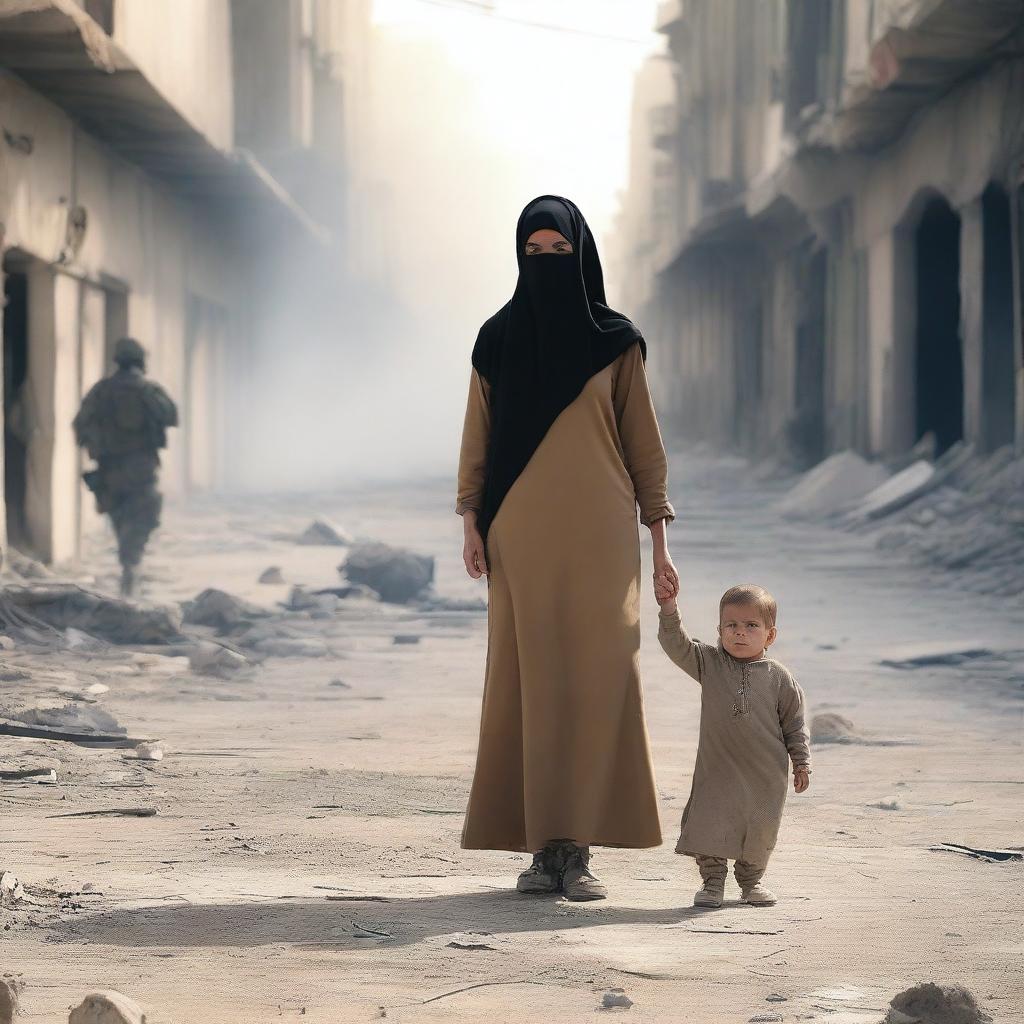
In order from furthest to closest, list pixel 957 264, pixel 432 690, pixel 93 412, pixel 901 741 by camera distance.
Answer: pixel 957 264, pixel 93 412, pixel 432 690, pixel 901 741

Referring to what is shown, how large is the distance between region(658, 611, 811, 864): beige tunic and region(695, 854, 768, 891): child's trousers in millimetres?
31

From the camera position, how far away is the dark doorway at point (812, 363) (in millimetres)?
25094

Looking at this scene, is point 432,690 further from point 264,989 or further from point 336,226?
point 336,226

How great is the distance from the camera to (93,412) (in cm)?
1260

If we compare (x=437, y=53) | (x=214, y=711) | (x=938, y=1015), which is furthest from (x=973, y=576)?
(x=437, y=53)

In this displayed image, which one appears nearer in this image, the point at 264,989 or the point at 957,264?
the point at 264,989

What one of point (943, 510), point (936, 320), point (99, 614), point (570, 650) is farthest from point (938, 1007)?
point (936, 320)

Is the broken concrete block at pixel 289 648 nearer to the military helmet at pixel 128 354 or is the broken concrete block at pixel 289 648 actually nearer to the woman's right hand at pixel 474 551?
the military helmet at pixel 128 354

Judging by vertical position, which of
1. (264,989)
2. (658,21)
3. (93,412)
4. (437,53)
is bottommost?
(264,989)

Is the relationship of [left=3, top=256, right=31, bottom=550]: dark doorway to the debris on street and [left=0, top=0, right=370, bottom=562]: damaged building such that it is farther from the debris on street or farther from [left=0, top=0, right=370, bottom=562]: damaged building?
the debris on street

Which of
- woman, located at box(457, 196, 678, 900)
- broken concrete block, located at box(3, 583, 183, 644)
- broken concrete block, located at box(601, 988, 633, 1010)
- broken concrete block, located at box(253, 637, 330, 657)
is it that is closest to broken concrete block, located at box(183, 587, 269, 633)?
broken concrete block, located at box(3, 583, 183, 644)

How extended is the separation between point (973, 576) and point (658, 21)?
2835 cm

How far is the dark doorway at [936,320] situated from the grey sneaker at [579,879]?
15840mm

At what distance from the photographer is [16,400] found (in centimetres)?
1446
